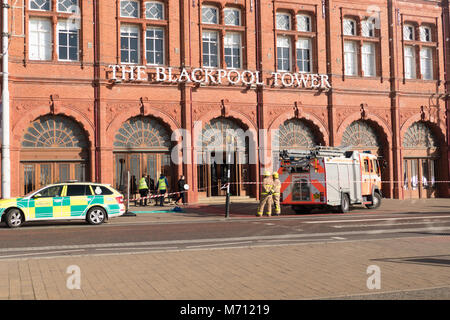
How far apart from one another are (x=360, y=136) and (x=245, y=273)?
24847mm

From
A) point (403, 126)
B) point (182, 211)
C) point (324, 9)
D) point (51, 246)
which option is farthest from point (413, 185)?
point (51, 246)

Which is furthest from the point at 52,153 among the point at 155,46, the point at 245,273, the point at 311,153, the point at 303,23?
the point at 245,273

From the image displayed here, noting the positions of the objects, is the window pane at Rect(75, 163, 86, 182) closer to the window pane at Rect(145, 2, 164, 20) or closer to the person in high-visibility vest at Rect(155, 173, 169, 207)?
the person in high-visibility vest at Rect(155, 173, 169, 207)

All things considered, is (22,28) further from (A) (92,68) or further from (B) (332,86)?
(B) (332,86)

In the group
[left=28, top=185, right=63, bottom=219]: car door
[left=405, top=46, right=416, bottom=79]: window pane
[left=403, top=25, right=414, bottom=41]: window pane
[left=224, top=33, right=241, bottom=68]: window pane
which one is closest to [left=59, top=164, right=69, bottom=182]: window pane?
[left=28, top=185, right=63, bottom=219]: car door

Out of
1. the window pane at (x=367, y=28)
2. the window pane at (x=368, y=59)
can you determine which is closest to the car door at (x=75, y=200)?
the window pane at (x=368, y=59)

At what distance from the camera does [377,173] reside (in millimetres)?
24828

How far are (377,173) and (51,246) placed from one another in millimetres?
17645

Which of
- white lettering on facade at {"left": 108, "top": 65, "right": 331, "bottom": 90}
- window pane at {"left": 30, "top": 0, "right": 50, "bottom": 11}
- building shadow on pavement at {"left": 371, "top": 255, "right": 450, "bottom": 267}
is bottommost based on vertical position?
building shadow on pavement at {"left": 371, "top": 255, "right": 450, "bottom": 267}

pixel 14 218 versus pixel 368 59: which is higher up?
pixel 368 59

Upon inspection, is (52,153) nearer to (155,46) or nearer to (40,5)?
(40,5)

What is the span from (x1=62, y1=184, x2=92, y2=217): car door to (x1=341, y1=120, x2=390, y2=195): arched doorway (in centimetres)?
1794

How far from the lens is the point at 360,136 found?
31141 mm

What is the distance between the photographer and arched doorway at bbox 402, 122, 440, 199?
32.2 m
